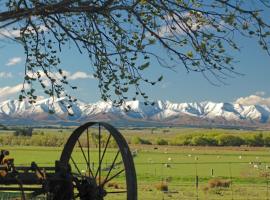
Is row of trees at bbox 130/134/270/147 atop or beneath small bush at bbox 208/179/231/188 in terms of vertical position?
atop

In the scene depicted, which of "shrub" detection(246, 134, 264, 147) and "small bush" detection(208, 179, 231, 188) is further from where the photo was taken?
"shrub" detection(246, 134, 264, 147)

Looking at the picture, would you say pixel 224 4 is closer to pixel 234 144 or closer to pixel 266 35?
pixel 266 35

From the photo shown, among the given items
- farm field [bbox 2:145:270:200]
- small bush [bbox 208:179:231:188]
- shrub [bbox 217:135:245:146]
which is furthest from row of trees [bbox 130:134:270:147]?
small bush [bbox 208:179:231:188]

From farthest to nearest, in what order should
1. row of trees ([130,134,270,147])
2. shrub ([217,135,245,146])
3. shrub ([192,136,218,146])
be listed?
shrub ([192,136,218,146]), row of trees ([130,134,270,147]), shrub ([217,135,245,146])

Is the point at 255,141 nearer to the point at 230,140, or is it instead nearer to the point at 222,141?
the point at 230,140

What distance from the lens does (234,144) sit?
452ft

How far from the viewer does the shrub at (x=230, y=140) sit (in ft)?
442

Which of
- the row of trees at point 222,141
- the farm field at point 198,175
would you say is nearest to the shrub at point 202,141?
the row of trees at point 222,141

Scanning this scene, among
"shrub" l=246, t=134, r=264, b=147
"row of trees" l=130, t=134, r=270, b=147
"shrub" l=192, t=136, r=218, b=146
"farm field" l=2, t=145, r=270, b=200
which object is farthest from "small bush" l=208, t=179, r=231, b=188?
A: "shrub" l=192, t=136, r=218, b=146

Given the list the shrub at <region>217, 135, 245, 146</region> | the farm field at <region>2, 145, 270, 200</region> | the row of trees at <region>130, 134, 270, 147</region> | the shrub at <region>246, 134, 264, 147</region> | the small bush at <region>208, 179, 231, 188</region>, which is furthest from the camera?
the shrub at <region>246, 134, 264, 147</region>

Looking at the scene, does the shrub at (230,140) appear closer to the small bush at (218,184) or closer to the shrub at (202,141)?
the shrub at (202,141)

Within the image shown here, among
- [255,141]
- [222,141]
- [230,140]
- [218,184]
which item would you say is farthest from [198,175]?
[255,141]

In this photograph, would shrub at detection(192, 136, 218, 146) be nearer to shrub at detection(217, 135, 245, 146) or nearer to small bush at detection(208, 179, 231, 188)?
shrub at detection(217, 135, 245, 146)

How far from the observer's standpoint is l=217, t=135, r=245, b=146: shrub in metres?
135
